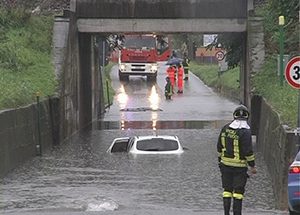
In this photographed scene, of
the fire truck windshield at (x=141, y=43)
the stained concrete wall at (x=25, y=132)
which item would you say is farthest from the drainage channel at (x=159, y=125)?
the fire truck windshield at (x=141, y=43)

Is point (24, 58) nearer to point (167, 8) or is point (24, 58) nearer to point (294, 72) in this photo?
point (167, 8)

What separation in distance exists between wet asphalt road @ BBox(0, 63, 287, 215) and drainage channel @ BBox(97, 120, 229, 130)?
4 centimetres

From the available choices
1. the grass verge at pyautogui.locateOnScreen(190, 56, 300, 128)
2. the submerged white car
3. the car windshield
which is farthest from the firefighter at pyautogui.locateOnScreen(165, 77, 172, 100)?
Result: the car windshield

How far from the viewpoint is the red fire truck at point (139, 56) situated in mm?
57812

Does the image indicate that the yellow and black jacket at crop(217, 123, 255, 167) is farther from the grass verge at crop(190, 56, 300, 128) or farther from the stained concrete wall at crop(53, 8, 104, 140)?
the stained concrete wall at crop(53, 8, 104, 140)

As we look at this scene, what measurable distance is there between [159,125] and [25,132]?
483 inches

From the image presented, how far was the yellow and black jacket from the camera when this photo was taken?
1047 cm

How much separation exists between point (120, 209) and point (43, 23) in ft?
59.7

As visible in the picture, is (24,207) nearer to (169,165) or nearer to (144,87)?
(169,165)

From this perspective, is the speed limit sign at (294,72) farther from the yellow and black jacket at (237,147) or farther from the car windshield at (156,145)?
the car windshield at (156,145)

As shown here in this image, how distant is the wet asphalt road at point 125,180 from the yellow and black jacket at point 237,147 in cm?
153

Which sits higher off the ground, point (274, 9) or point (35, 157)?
point (274, 9)

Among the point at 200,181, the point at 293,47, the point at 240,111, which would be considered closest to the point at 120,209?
the point at 240,111

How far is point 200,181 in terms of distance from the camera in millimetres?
17156
